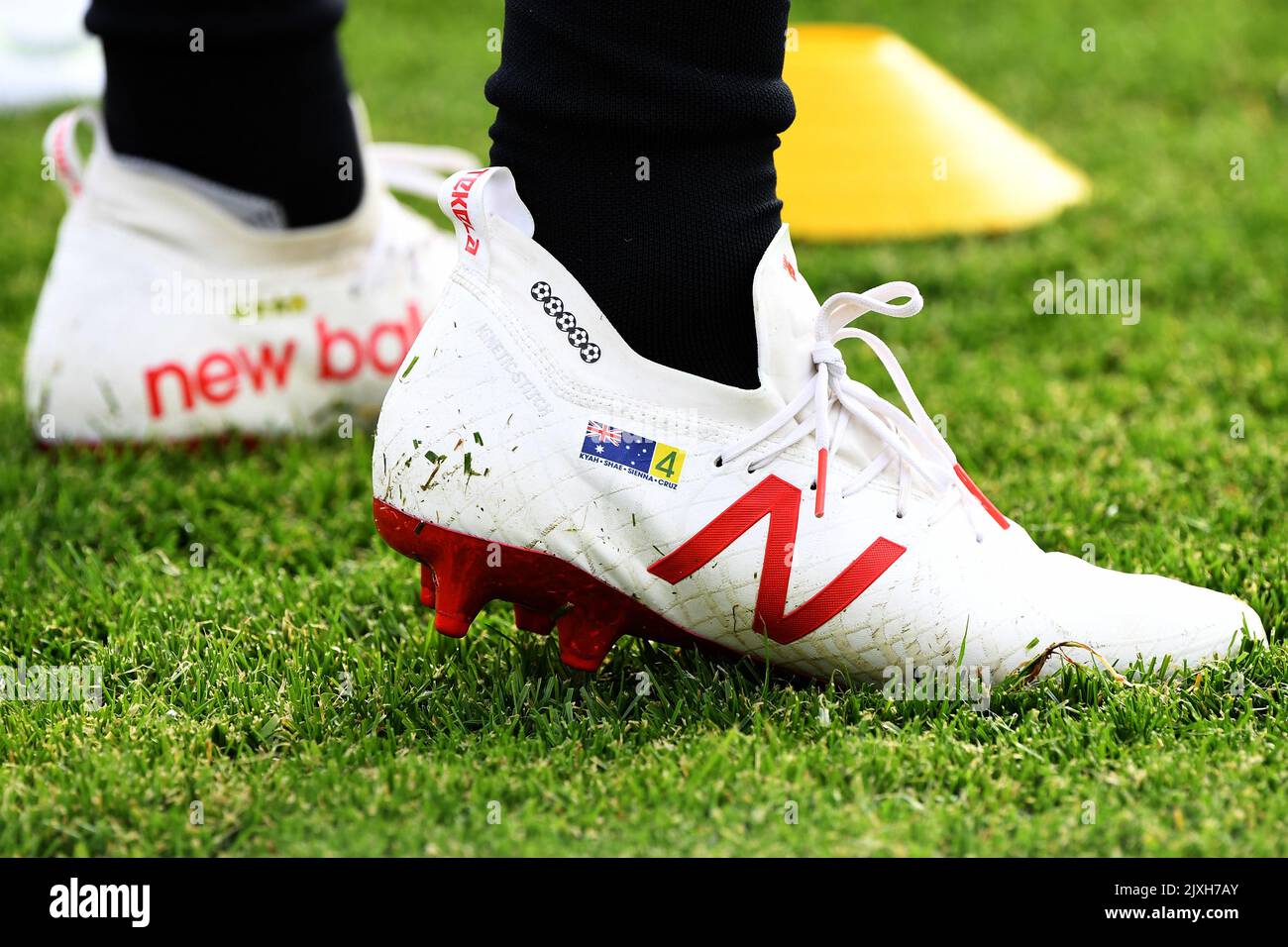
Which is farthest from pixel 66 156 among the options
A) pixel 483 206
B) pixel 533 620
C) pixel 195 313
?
pixel 533 620

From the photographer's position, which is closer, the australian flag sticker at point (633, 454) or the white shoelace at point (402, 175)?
the australian flag sticker at point (633, 454)

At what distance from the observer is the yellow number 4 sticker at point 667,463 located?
132 cm

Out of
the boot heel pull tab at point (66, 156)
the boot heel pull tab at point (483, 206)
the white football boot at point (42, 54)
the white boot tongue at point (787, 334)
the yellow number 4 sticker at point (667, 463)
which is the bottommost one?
the yellow number 4 sticker at point (667, 463)

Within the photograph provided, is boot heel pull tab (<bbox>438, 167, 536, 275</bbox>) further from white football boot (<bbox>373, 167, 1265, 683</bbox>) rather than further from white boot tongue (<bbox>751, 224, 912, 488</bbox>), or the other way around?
white boot tongue (<bbox>751, 224, 912, 488</bbox>)

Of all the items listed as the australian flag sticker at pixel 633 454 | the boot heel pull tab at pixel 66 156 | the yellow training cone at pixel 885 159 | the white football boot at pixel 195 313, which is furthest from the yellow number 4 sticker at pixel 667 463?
the yellow training cone at pixel 885 159

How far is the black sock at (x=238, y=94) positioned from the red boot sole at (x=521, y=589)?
91cm

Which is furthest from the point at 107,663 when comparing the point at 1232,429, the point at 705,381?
the point at 1232,429

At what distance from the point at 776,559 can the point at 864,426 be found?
166 mm

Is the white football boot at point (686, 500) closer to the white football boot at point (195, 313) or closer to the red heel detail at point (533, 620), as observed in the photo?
the red heel detail at point (533, 620)

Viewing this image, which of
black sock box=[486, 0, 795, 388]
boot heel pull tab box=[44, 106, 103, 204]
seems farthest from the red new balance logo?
boot heel pull tab box=[44, 106, 103, 204]

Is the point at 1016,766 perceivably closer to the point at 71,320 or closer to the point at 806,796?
the point at 806,796

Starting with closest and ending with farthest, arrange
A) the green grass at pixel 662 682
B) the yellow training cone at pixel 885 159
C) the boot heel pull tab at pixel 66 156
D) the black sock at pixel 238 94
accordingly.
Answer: the green grass at pixel 662 682, the black sock at pixel 238 94, the boot heel pull tab at pixel 66 156, the yellow training cone at pixel 885 159

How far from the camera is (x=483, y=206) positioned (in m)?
1.32

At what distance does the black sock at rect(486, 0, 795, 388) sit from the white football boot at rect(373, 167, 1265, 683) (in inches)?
0.9
